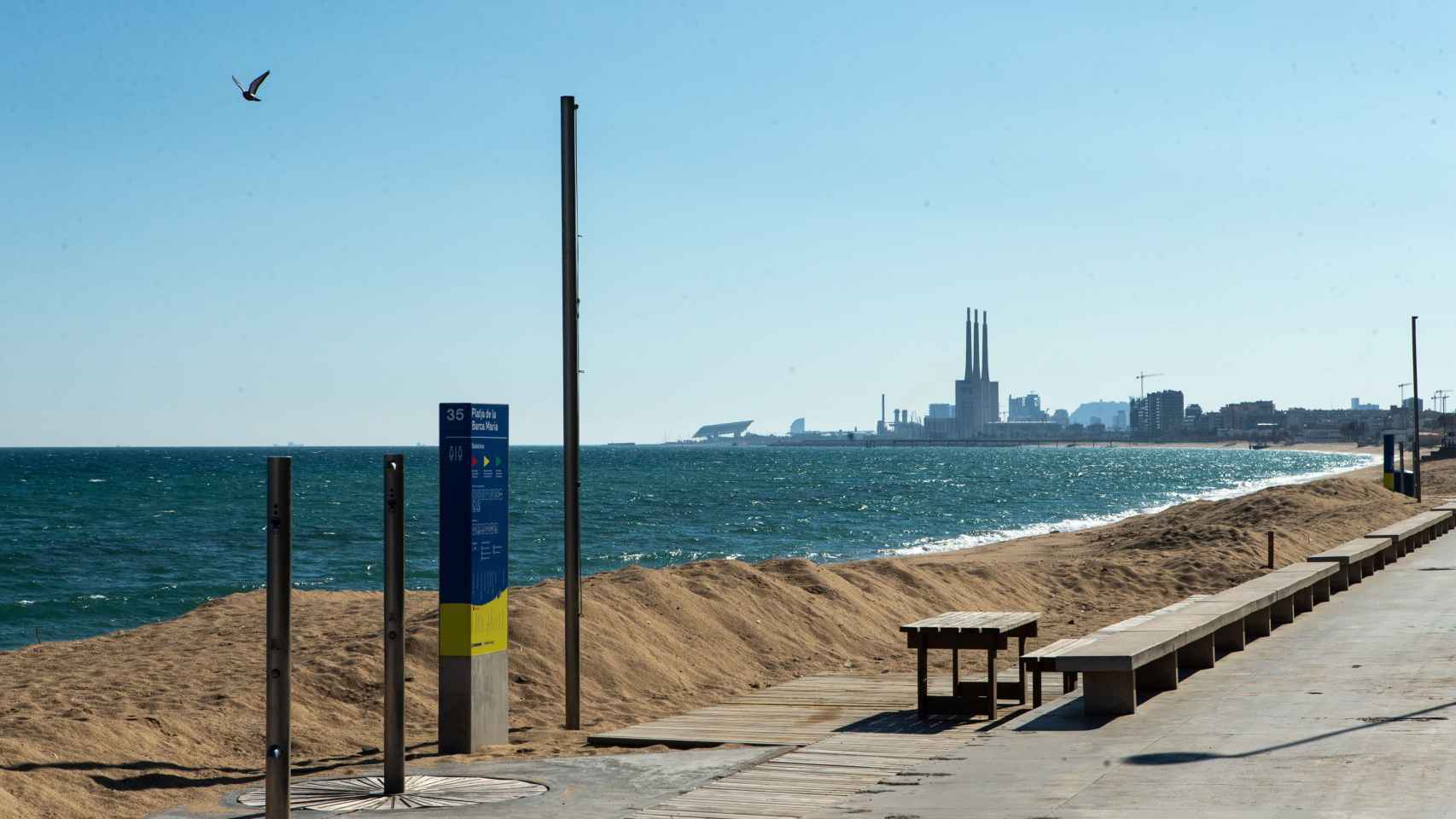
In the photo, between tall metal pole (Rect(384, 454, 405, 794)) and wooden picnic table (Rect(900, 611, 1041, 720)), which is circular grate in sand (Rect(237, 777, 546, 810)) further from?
wooden picnic table (Rect(900, 611, 1041, 720))

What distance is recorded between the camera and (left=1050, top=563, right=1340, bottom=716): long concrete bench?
9594mm

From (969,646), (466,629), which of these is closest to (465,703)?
(466,629)

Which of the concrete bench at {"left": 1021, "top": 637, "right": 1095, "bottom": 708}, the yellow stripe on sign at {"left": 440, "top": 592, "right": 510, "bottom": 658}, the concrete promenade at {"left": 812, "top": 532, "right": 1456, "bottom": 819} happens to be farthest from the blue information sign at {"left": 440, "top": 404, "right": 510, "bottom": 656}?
the concrete bench at {"left": 1021, "top": 637, "right": 1095, "bottom": 708}

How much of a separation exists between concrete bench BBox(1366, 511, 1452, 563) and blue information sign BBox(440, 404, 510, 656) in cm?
1712

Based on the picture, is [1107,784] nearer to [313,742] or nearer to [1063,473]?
[313,742]

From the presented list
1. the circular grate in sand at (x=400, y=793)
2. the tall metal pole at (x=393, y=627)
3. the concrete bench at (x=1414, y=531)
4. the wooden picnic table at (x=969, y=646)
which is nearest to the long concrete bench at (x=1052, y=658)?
the wooden picnic table at (x=969, y=646)

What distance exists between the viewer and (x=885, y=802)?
738 cm

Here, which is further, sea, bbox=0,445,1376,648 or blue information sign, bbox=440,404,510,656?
sea, bbox=0,445,1376,648

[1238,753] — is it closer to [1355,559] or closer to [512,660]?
[512,660]

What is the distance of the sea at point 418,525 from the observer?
33.5 meters

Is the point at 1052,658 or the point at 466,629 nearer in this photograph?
the point at 1052,658

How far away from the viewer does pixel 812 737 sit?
9938 millimetres

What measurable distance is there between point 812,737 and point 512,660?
4.43 metres

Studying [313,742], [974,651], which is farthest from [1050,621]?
[313,742]
